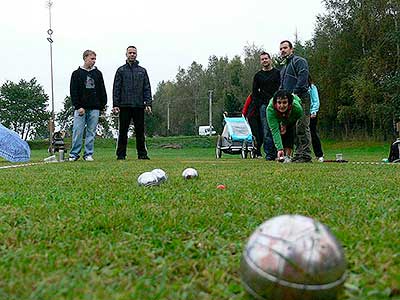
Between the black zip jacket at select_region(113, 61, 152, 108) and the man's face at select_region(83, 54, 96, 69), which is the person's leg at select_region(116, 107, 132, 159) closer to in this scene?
the black zip jacket at select_region(113, 61, 152, 108)

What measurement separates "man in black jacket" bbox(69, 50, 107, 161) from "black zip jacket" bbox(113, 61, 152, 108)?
29 centimetres

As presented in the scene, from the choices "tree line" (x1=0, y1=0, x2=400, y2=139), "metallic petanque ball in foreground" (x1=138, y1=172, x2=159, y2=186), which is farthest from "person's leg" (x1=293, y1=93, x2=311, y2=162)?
"tree line" (x1=0, y1=0, x2=400, y2=139)

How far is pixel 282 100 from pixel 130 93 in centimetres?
353

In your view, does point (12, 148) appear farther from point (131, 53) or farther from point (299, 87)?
point (299, 87)

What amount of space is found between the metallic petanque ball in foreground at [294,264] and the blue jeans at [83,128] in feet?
30.1

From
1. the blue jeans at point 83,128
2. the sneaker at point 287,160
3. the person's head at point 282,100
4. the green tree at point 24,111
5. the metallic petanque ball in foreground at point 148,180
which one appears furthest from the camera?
the green tree at point 24,111

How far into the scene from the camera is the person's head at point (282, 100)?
8125 mm

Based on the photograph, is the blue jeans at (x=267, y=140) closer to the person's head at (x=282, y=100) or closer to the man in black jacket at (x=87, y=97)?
the person's head at (x=282, y=100)

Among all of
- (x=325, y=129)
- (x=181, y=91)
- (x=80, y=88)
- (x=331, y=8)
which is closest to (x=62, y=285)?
(x=80, y=88)

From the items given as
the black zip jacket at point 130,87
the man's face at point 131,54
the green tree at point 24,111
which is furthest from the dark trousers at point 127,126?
the green tree at point 24,111

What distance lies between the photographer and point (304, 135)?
922 cm

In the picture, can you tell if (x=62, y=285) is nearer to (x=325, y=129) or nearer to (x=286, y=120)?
(x=286, y=120)

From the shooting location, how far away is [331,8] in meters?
42.1

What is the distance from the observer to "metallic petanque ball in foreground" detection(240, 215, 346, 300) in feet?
4.66
